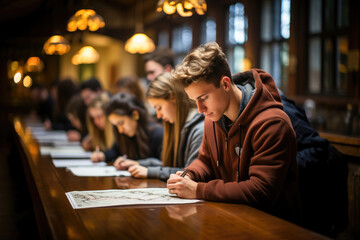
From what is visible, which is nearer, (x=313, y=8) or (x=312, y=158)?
(x=312, y=158)

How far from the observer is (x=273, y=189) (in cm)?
190

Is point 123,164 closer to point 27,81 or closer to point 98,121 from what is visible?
point 98,121

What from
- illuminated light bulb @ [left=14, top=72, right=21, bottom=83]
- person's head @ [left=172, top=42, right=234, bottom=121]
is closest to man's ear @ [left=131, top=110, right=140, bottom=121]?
person's head @ [left=172, top=42, right=234, bottom=121]

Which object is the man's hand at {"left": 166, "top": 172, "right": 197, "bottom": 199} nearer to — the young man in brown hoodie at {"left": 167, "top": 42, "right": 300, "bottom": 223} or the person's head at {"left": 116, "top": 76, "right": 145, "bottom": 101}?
the young man in brown hoodie at {"left": 167, "top": 42, "right": 300, "bottom": 223}

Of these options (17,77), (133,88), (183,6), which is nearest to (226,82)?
(183,6)

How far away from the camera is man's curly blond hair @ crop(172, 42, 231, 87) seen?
201 centimetres

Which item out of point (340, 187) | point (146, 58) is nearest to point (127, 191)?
point (340, 187)

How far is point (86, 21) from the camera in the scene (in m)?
5.04

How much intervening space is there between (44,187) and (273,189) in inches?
48.8

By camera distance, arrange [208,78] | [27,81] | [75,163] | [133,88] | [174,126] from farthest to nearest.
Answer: [27,81] → [133,88] → [75,163] → [174,126] → [208,78]

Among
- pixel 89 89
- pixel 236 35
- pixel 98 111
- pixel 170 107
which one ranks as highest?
pixel 236 35

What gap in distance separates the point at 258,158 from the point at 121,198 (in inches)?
26.8

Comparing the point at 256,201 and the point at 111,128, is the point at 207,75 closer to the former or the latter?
the point at 256,201

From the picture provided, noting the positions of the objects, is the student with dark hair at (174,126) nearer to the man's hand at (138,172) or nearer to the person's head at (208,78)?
the man's hand at (138,172)
